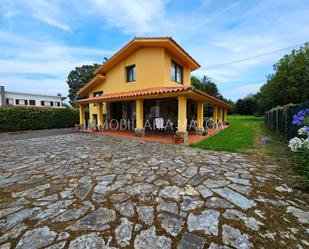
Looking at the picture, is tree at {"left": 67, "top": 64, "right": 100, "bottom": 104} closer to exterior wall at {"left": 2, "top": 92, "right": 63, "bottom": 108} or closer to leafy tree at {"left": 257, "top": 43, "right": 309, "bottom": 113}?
exterior wall at {"left": 2, "top": 92, "right": 63, "bottom": 108}

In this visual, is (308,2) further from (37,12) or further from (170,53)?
(37,12)

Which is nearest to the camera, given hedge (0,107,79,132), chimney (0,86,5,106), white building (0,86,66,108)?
hedge (0,107,79,132)

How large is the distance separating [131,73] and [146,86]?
2.27 meters

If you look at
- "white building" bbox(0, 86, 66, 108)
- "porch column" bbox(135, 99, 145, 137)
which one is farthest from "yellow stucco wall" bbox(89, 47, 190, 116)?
"white building" bbox(0, 86, 66, 108)

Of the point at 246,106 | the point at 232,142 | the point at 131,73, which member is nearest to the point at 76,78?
the point at 131,73

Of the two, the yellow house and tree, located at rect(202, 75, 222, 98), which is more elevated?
tree, located at rect(202, 75, 222, 98)

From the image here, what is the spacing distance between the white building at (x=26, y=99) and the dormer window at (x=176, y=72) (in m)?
31.2

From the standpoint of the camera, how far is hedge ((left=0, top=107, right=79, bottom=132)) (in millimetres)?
14648

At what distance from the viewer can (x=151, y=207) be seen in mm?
2762

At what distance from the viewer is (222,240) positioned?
204 centimetres

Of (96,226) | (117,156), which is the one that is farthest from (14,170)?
(96,226)

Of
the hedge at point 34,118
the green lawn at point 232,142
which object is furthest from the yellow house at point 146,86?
the hedge at point 34,118

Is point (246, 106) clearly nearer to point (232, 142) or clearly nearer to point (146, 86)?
point (146, 86)

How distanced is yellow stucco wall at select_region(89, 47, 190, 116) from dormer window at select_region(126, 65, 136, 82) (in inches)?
10.3
